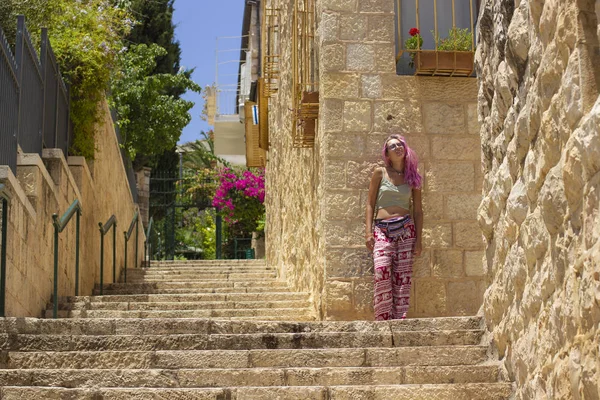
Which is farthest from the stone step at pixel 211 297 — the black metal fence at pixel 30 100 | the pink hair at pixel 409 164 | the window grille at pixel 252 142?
the window grille at pixel 252 142

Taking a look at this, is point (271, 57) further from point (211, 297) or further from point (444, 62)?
point (444, 62)

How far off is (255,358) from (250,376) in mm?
250

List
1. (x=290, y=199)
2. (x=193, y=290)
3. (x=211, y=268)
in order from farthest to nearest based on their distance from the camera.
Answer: (x=211, y=268), (x=290, y=199), (x=193, y=290)

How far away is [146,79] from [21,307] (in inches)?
534

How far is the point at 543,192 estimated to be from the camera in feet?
12.6

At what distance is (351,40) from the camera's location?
25.8 ft

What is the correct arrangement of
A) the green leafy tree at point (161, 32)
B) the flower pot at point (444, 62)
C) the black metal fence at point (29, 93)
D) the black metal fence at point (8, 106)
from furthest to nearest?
the green leafy tree at point (161, 32) < the flower pot at point (444, 62) < the black metal fence at point (29, 93) < the black metal fence at point (8, 106)

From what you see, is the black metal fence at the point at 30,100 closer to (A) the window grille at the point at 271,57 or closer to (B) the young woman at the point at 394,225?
(B) the young woman at the point at 394,225

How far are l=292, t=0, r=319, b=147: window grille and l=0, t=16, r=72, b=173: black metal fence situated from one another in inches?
85.5

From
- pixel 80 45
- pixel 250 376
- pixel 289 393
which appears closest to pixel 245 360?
pixel 250 376

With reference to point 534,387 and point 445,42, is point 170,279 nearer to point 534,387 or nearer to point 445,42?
point 445,42

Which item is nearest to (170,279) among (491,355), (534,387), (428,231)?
(428,231)

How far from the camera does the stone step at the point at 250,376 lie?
14.4 ft

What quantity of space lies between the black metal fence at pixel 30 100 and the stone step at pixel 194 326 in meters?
1.94
